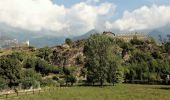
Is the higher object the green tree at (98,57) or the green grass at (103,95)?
the green tree at (98,57)

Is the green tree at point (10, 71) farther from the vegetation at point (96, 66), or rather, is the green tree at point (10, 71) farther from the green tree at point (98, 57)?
the green tree at point (98, 57)

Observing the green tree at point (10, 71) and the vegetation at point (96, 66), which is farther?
the vegetation at point (96, 66)

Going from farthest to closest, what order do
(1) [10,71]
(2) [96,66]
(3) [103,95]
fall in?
1. (2) [96,66]
2. (1) [10,71]
3. (3) [103,95]

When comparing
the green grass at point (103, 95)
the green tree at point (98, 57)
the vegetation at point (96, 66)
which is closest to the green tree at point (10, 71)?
the vegetation at point (96, 66)

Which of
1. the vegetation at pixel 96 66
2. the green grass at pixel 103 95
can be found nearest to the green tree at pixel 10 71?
the vegetation at pixel 96 66

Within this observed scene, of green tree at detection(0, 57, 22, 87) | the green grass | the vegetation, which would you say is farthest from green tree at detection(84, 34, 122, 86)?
the green grass

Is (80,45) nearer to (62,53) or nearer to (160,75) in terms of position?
(62,53)

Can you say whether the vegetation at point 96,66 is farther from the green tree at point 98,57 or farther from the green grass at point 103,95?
Result: the green grass at point 103,95

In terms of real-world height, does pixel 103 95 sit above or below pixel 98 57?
below

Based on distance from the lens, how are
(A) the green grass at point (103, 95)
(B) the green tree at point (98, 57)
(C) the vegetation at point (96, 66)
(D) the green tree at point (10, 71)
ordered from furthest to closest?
(B) the green tree at point (98, 57), (C) the vegetation at point (96, 66), (D) the green tree at point (10, 71), (A) the green grass at point (103, 95)

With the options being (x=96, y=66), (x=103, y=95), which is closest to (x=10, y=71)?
(x=96, y=66)

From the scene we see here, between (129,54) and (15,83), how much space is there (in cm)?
8960

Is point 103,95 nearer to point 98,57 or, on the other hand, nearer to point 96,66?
point 96,66

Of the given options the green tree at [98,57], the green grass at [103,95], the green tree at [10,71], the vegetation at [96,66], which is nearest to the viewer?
the green grass at [103,95]
